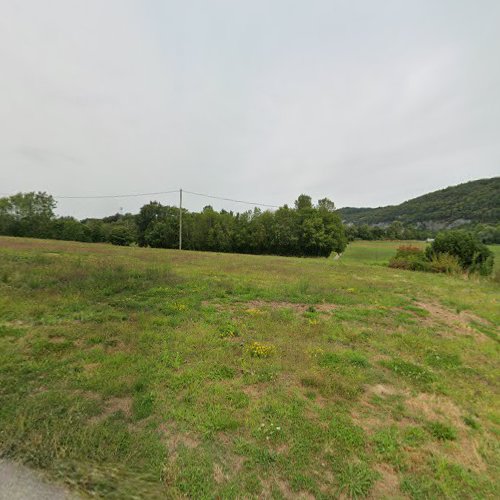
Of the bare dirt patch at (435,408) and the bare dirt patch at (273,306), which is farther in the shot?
the bare dirt patch at (273,306)

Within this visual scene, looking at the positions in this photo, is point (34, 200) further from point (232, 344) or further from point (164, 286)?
point (232, 344)

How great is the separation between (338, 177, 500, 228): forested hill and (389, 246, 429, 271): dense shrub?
205ft

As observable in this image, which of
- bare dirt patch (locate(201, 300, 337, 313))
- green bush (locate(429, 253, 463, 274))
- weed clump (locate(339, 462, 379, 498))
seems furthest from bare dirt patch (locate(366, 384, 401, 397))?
green bush (locate(429, 253, 463, 274))

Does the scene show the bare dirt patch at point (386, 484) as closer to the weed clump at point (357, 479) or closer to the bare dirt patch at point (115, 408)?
the weed clump at point (357, 479)

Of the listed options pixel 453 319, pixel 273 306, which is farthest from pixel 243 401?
pixel 453 319

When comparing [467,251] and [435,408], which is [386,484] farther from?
[467,251]

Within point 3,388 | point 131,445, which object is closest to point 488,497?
point 131,445

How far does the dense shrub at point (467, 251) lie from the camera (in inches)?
826

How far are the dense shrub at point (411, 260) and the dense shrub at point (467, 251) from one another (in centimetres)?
124

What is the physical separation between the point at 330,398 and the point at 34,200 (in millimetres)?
74642

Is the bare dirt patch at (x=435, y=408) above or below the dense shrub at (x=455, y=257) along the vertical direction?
below

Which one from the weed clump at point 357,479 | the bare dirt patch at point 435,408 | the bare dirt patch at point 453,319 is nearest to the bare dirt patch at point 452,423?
the bare dirt patch at point 435,408

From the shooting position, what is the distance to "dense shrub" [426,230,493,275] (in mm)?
20984

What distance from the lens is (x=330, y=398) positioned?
12.9 ft
